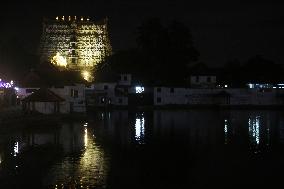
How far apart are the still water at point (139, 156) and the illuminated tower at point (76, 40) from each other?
5580 cm

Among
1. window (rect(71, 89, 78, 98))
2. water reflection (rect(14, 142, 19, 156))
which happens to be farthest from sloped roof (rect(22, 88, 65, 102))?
water reflection (rect(14, 142, 19, 156))

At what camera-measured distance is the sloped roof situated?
2160 inches

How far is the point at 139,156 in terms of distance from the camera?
113ft

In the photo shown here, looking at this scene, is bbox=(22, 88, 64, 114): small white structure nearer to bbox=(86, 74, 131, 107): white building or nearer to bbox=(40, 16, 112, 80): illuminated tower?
bbox=(86, 74, 131, 107): white building

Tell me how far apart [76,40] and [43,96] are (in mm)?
56155

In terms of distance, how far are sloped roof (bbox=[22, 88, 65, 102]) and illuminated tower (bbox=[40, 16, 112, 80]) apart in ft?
170

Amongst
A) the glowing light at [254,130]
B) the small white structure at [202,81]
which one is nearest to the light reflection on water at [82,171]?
the glowing light at [254,130]

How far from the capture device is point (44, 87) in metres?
58.3

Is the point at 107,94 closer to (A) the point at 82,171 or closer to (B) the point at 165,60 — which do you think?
(B) the point at 165,60

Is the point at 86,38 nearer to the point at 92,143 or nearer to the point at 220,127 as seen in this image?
the point at 220,127

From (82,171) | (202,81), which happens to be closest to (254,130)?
(82,171)

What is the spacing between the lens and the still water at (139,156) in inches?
1068

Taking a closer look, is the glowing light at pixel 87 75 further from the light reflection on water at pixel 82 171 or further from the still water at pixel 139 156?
the light reflection on water at pixel 82 171

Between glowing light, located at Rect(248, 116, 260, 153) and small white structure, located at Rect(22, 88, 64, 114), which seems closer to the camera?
glowing light, located at Rect(248, 116, 260, 153)
